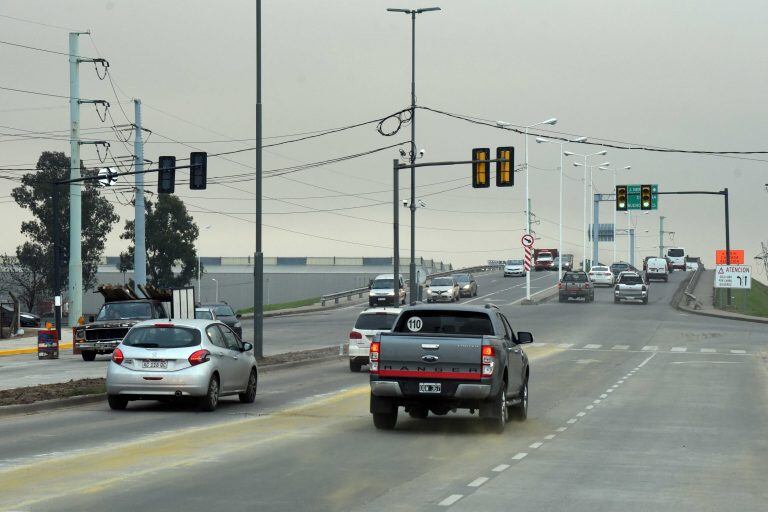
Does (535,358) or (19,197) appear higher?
(19,197)

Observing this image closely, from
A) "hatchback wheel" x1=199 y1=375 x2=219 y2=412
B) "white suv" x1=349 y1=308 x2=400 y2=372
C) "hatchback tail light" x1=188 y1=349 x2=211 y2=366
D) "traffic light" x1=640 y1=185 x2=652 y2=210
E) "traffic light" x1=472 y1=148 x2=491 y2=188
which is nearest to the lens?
"hatchback tail light" x1=188 y1=349 x2=211 y2=366

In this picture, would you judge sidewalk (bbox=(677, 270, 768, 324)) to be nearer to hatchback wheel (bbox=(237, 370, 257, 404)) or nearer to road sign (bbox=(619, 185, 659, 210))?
road sign (bbox=(619, 185, 659, 210))

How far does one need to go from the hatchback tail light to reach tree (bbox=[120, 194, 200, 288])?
3406 inches

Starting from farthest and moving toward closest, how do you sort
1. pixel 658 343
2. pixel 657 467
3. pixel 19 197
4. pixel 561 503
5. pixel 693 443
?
pixel 19 197 → pixel 658 343 → pixel 693 443 → pixel 657 467 → pixel 561 503

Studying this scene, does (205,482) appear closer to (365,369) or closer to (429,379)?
(429,379)

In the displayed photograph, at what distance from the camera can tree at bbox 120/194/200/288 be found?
354ft

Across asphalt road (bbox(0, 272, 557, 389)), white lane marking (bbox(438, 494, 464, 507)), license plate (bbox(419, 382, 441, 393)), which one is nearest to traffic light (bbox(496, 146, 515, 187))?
asphalt road (bbox(0, 272, 557, 389))

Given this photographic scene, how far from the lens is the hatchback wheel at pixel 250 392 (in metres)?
23.7

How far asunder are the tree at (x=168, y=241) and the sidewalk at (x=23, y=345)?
48849 mm

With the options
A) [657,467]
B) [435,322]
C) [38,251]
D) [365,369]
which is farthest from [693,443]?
[38,251]

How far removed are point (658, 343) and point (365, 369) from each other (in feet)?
62.1

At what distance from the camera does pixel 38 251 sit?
98.4 meters

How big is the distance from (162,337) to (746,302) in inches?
2499

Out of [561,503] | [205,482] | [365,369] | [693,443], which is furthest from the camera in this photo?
[365,369]
